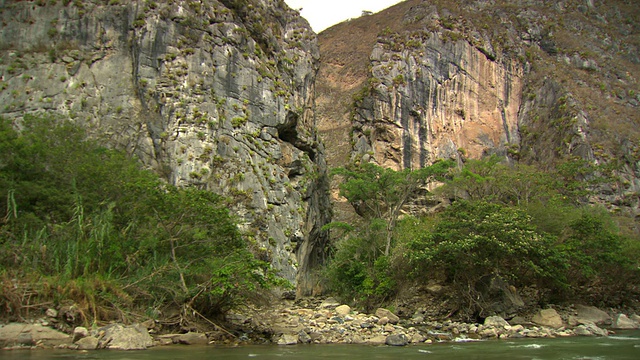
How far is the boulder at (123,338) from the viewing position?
13.4 m

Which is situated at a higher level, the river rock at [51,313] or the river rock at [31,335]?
the river rock at [51,313]

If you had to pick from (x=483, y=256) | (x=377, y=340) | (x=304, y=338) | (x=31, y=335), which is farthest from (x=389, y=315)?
(x=31, y=335)

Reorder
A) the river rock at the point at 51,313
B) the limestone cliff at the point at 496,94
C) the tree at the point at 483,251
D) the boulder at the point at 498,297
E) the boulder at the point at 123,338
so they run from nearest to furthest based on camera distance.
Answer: the boulder at the point at 123,338 < the river rock at the point at 51,313 < the tree at the point at 483,251 < the boulder at the point at 498,297 < the limestone cliff at the point at 496,94

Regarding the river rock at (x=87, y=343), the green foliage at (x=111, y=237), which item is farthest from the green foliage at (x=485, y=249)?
the river rock at (x=87, y=343)

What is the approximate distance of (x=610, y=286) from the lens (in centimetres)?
2823

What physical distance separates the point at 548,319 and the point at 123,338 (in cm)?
1888

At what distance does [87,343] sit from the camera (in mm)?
13164

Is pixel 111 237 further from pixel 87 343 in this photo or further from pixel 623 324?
pixel 623 324

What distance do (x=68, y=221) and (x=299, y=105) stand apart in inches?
968

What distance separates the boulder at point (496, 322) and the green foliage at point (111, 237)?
10523 millimetres

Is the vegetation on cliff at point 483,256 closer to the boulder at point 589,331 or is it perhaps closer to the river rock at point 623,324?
the river rock at point 623,324

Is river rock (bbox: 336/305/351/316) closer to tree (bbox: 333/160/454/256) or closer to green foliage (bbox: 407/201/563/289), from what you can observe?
green foliage (bbox: 407/201/563/289)

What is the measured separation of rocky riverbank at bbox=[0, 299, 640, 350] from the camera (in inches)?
529

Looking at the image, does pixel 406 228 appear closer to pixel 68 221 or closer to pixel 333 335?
pixel 333 335
